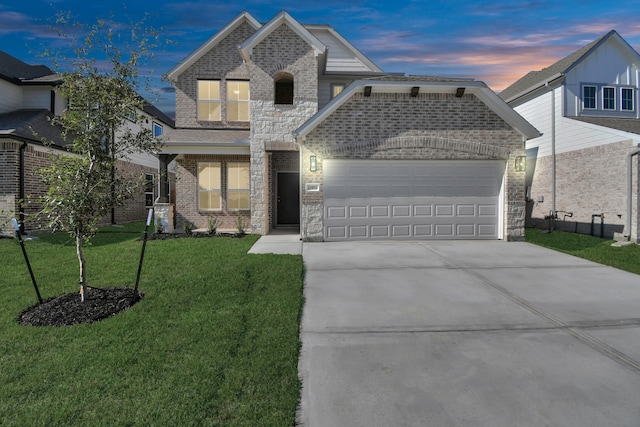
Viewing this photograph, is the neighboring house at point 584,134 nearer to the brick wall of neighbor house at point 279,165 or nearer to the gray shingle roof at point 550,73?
the gray shingle roof at point 550,73

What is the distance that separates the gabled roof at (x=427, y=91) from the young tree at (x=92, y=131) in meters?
5.70

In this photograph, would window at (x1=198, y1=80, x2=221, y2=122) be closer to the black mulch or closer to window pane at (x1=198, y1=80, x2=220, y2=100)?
window pane at (x1=198, y1=80, x2=220, y2=100)

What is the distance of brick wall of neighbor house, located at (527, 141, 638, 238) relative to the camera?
→ 41.3ft

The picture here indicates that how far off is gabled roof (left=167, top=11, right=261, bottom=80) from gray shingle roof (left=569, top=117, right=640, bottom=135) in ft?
47.9

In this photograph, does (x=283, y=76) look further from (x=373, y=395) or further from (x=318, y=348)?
(x=373, y=395)

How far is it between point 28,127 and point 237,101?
24.4ft

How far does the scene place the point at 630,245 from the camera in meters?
11.0

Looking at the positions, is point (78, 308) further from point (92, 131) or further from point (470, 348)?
point (470, 348)

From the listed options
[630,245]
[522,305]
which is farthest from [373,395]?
[630,245]

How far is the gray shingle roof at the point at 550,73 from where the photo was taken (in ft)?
50.6

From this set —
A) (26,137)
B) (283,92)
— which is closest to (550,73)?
(283,92)

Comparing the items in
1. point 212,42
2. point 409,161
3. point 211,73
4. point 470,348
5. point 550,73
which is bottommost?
point 470,348

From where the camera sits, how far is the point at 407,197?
36.6ft

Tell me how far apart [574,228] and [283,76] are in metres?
13.4
